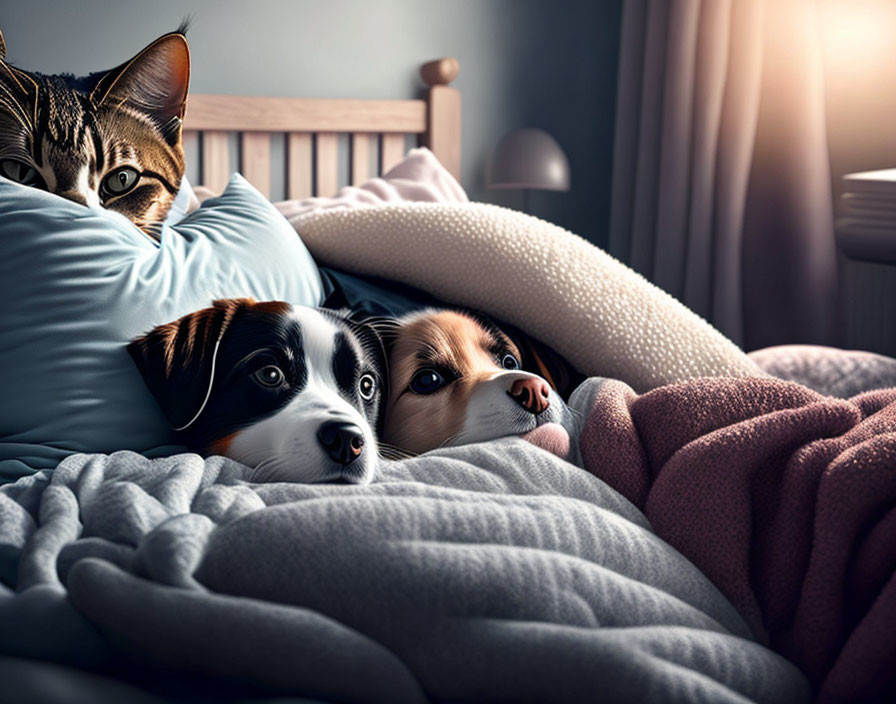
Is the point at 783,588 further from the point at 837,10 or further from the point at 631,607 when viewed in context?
the point at 837,10

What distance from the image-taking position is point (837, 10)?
7.34 ft

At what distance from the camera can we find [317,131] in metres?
2.13

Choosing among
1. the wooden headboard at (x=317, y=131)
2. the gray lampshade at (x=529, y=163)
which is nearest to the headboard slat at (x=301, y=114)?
the wooden headboard at (x=317, y=131)

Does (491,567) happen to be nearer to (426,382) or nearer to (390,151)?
(426,382)

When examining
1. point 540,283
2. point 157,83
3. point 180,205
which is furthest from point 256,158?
point 540,283

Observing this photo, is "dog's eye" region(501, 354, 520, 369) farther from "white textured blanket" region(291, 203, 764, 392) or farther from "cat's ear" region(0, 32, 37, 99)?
"cat's ear" region(0, 32, 37, 99)

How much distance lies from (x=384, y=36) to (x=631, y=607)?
2073 mm

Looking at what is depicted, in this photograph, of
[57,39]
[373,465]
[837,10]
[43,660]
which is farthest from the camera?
[837,10]

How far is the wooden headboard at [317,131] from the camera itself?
199 cm

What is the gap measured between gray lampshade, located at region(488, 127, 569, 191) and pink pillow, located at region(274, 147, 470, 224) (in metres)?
0.81

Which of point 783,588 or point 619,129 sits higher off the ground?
point 619,129

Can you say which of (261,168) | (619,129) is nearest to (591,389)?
(261,168)

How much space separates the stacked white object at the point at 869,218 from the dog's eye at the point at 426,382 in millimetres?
1155

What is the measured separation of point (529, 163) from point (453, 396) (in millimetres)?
1696
